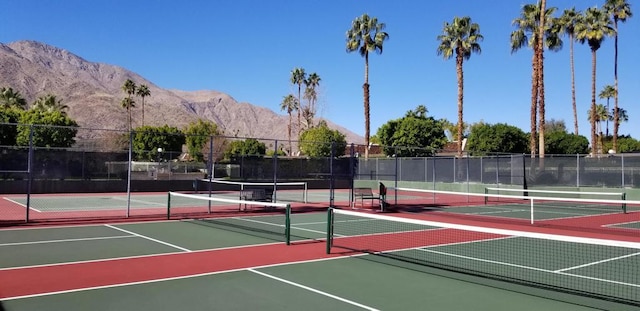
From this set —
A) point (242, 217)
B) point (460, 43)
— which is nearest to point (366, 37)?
point (460, 43)

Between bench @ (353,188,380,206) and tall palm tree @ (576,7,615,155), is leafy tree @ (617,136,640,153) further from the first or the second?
bench @ (353,188,380,206)

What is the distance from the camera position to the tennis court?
677cm

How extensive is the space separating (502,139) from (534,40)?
97.6 feet

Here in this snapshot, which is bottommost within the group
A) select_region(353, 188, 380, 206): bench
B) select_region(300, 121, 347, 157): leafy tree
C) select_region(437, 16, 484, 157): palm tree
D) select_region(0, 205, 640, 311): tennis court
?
select_region(0, 205, 640, 311): tennis court

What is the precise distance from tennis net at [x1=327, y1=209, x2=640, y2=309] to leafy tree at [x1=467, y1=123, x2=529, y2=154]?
177 ft

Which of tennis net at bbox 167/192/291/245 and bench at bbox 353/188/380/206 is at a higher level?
bench at bbox 353/188/380/206

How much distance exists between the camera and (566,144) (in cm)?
6675

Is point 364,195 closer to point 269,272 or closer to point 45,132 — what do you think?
point 269,272

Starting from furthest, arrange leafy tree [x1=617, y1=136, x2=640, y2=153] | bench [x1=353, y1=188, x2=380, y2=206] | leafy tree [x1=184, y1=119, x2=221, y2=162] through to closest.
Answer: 1. leafy tree [x1=184, y1=119, x2=221, y2=162]
2. leafy tree [x1=617, y1=136, x2=640, y2=153]
3. bench [x1=353, y1=188, x2=380, y2=206]

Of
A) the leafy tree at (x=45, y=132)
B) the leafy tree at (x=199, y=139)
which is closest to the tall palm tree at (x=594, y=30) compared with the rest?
the leafy tree at (x=199, y=139)

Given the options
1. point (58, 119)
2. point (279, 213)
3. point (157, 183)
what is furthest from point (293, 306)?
point (58, 119)

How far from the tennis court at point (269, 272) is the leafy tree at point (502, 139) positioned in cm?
5440

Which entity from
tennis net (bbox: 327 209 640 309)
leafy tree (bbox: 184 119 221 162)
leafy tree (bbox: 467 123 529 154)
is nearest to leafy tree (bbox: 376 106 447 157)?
leafy tree (bbox: 467 123 529 154)

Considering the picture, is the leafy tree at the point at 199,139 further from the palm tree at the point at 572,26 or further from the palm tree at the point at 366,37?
the palm tree at the point at 572,26
